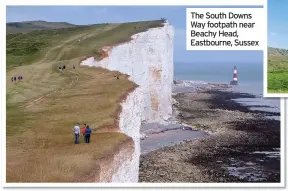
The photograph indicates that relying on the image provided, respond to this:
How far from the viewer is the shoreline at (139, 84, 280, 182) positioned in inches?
1115

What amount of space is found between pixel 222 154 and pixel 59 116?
575 inches

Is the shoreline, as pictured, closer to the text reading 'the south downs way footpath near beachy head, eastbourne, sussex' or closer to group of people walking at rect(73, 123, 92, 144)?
group of people walking at rect(73, 123, 92, 144)

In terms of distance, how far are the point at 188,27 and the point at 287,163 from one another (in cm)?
655

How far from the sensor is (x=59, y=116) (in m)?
21.8

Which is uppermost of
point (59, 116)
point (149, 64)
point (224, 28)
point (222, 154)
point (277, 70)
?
point (224, 28)

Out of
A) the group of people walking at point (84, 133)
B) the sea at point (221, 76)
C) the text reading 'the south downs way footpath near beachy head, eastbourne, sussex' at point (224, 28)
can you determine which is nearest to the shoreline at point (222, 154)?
the group of people walking at point (84, 133)

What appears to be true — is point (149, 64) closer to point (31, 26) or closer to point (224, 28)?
point (224, 28)

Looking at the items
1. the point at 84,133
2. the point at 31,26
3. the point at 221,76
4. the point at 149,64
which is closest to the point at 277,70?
the point at 84,133

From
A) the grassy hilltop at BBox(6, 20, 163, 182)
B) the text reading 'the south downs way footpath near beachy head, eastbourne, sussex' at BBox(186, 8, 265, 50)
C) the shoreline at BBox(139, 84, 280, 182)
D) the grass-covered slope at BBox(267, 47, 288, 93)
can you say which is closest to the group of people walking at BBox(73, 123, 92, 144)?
the grassy hilltop at BBox(6, 20, 163, 182)

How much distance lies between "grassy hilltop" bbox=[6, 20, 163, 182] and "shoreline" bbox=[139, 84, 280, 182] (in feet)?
19.0

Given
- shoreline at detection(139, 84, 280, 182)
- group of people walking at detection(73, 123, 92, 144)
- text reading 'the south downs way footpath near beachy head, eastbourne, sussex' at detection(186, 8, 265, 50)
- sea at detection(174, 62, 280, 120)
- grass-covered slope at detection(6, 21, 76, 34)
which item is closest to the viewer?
group of people walking at detection(73, 123, 92, 144)

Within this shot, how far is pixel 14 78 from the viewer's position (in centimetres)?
3334
